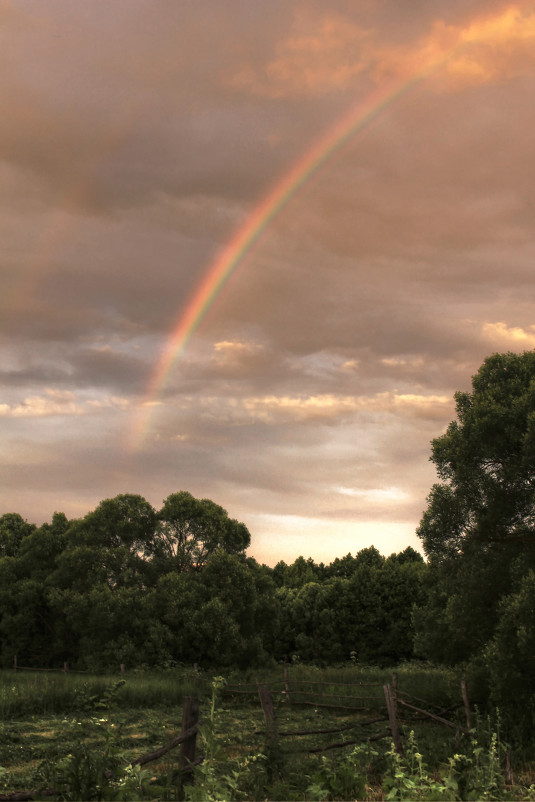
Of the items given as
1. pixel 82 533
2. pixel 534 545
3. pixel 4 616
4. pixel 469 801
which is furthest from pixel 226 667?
pixel 469 801

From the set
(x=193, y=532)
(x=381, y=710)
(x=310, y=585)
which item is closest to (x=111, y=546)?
(x=193, y=532)

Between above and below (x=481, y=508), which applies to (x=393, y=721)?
below

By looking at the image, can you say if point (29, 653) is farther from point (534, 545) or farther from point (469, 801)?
point (469, 801)

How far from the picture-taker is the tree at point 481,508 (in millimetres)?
18344

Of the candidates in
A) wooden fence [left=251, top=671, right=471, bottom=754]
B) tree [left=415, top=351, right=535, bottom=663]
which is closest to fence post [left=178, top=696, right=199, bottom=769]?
wooden fence [left=251, top=671, right=471, bottom=754]

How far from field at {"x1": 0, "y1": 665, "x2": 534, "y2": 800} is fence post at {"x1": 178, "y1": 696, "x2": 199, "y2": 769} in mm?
289

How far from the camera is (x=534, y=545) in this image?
716 inches

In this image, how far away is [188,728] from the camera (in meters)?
8.34

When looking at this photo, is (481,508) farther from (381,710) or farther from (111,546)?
(111,546)

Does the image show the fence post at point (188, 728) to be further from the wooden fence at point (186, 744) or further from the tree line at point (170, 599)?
the tree line at point (170, 599)

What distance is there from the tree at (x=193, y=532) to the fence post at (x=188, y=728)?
31.2 m

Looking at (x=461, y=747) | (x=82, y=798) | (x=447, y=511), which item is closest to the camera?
(x=82, y=798)

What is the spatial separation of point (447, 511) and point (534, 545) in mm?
2576

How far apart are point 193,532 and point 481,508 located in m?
24.1
